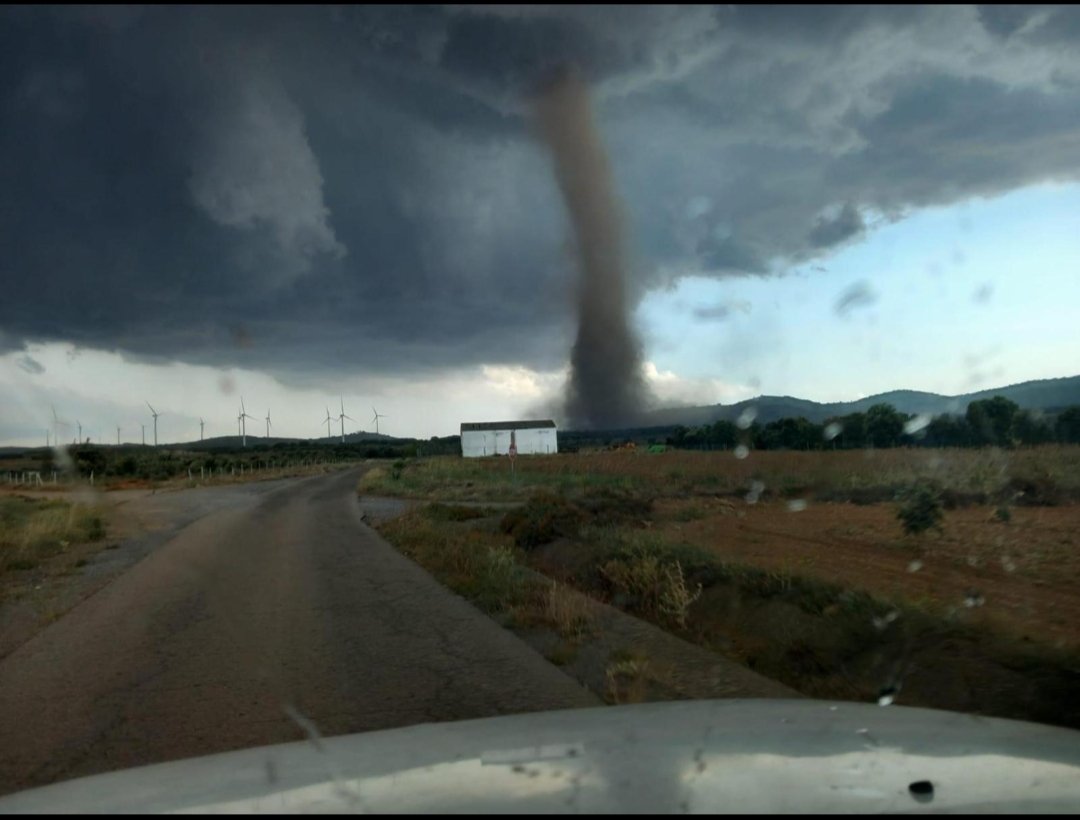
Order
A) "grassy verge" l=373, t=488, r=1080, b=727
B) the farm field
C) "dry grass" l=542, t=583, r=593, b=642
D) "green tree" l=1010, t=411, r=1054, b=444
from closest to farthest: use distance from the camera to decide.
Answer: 1. "grassy verge" l=373, t=488, r=1080, b=727
2. the farm field
3. "dry grass" l=542, t=583, r=593, b=642
4. "green tree" l=1010, t=411, r=1054, b=444

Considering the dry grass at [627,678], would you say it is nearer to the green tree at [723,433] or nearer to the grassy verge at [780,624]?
the grassy verge at [780,624]

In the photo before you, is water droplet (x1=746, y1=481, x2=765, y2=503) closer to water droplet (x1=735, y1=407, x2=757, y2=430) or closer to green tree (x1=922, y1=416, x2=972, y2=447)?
water droplet (x1=735, y1=407, x2=757, y2=430)

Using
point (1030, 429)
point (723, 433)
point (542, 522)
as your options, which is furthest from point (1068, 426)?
point (723, 433)

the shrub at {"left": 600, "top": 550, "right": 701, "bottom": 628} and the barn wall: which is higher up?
the barn wall

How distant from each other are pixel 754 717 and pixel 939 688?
11.6 feet

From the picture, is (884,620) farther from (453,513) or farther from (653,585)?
(453,513)

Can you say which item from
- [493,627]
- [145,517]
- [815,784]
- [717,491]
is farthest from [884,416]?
[815,784]

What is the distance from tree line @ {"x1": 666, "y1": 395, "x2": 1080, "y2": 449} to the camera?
109ft

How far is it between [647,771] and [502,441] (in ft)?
364

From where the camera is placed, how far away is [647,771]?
3699mm

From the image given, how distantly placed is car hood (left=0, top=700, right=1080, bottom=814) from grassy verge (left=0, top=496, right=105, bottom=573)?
56.4 ft

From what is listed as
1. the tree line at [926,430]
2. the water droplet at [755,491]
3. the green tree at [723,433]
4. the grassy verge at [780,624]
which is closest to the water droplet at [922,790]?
the grassy verge at [780,624]

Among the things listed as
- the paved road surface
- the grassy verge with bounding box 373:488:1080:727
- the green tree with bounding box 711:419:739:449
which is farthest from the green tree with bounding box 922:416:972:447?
the green tree with bounding box 711:419:739:449

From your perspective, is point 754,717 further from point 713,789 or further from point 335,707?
point 335,707
